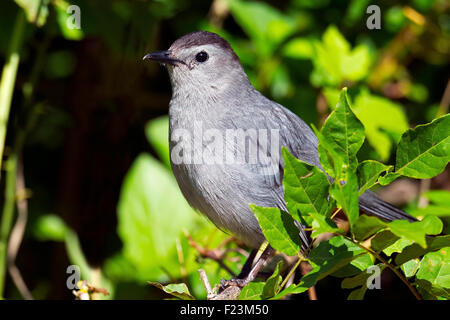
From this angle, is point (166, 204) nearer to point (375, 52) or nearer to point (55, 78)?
point (55, 78)

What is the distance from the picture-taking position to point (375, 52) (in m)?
3.59

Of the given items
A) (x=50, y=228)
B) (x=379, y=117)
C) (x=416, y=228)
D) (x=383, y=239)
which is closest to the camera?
(x=416, y=228)

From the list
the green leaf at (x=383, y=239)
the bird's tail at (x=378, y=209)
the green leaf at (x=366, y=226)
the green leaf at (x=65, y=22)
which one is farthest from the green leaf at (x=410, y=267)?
the green leaf at (x=65, y=22)

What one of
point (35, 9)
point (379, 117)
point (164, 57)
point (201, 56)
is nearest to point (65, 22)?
point (35, 9)

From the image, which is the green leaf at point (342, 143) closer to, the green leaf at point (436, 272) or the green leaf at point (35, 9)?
the green leaf at point (436, 272)

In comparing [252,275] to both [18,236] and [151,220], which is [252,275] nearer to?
[151,220]

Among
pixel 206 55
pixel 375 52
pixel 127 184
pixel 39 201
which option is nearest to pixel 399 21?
pixel 375 52

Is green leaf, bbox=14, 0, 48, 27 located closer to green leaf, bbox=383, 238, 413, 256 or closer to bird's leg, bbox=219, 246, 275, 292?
bird's leg, bbox=219, 246, 275, 292

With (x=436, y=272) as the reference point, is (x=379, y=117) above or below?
above

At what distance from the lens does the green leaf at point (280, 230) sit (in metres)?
1.52

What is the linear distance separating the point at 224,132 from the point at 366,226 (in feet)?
3.34

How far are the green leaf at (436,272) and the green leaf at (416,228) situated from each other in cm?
38

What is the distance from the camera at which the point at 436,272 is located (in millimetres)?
1688

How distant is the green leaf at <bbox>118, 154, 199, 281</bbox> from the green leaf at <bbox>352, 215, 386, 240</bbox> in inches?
53.4
